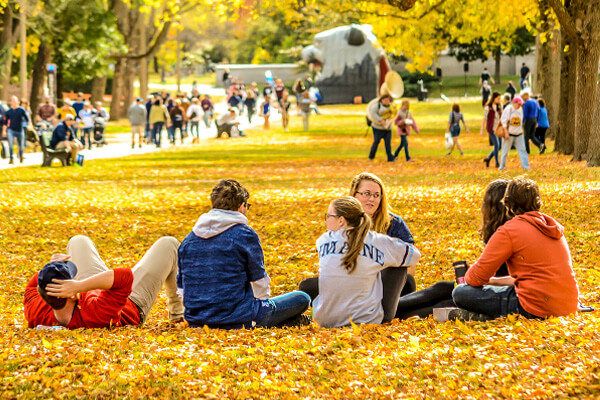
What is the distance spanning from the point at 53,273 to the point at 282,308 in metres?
1.73

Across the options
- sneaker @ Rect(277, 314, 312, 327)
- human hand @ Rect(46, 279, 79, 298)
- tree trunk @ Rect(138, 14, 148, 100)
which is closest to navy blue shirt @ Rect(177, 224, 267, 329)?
sneaker @ Rect(277, 314, 312, 327)

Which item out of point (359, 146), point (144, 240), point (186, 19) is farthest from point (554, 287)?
point (186, 19)

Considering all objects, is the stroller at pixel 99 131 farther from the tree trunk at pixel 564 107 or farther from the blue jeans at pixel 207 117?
the tree trunk at pixel 564 107

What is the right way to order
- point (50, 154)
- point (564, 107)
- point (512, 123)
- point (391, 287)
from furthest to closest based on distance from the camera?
point (50, 154) → point (564, 107) → point (512, 123) → point (391, 287)

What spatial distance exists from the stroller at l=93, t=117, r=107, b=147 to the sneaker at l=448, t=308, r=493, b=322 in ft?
89.1

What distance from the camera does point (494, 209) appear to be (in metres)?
7.05

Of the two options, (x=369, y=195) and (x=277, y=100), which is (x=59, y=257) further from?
(x=277, y=100)

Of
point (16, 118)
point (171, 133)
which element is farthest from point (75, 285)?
point (171, 133)

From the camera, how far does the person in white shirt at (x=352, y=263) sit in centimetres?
652

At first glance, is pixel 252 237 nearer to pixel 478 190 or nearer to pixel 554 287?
pixel 554 287

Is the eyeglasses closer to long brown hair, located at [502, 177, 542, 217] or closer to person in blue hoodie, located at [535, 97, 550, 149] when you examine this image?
long brown hair, located at [502, 177, 542, 217]

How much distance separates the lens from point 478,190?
56.6 feet

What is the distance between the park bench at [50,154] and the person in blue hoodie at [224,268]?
19.7 m

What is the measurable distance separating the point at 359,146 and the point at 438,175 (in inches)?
512
